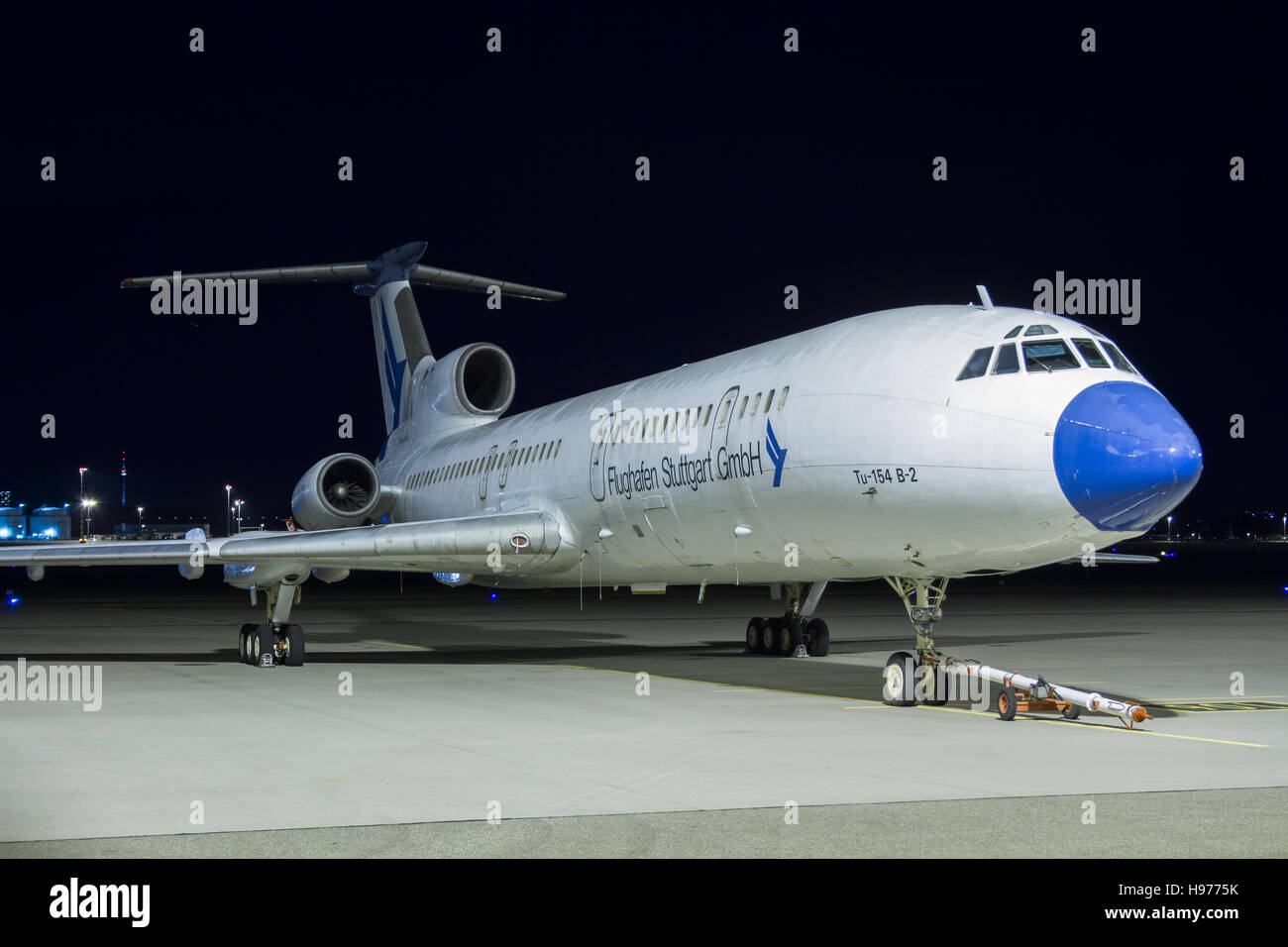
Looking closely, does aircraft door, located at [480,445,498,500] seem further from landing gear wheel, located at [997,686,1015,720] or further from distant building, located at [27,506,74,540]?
distant building, located at [27,506,74,540]

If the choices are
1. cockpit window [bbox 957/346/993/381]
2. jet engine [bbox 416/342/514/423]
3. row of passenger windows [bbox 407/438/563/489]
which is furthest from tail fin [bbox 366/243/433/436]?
cockpit window [bbox 957/346/993/381]

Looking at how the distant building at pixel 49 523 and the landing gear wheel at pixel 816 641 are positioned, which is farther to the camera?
the distant building at pixel 49 523

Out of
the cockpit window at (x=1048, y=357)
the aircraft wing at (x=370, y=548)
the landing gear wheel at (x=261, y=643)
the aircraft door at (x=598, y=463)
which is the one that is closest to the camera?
the cockpit window at (x=1048, y=357)

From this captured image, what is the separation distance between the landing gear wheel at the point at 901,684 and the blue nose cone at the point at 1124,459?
2665mm

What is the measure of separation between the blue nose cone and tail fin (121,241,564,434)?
64.8 feet

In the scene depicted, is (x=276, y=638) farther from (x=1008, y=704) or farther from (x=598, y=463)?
(x=1008, y=704)

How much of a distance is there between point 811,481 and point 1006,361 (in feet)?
7.83

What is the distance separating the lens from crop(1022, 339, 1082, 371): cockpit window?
12.5 m

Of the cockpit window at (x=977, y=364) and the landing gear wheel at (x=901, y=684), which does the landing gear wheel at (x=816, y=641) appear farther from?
the cockpit window at (x=977, y=364)

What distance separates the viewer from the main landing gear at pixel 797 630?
20297mm

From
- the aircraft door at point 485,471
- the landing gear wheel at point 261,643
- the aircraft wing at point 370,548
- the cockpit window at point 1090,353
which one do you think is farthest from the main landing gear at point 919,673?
the aircraft door at point 485,471
